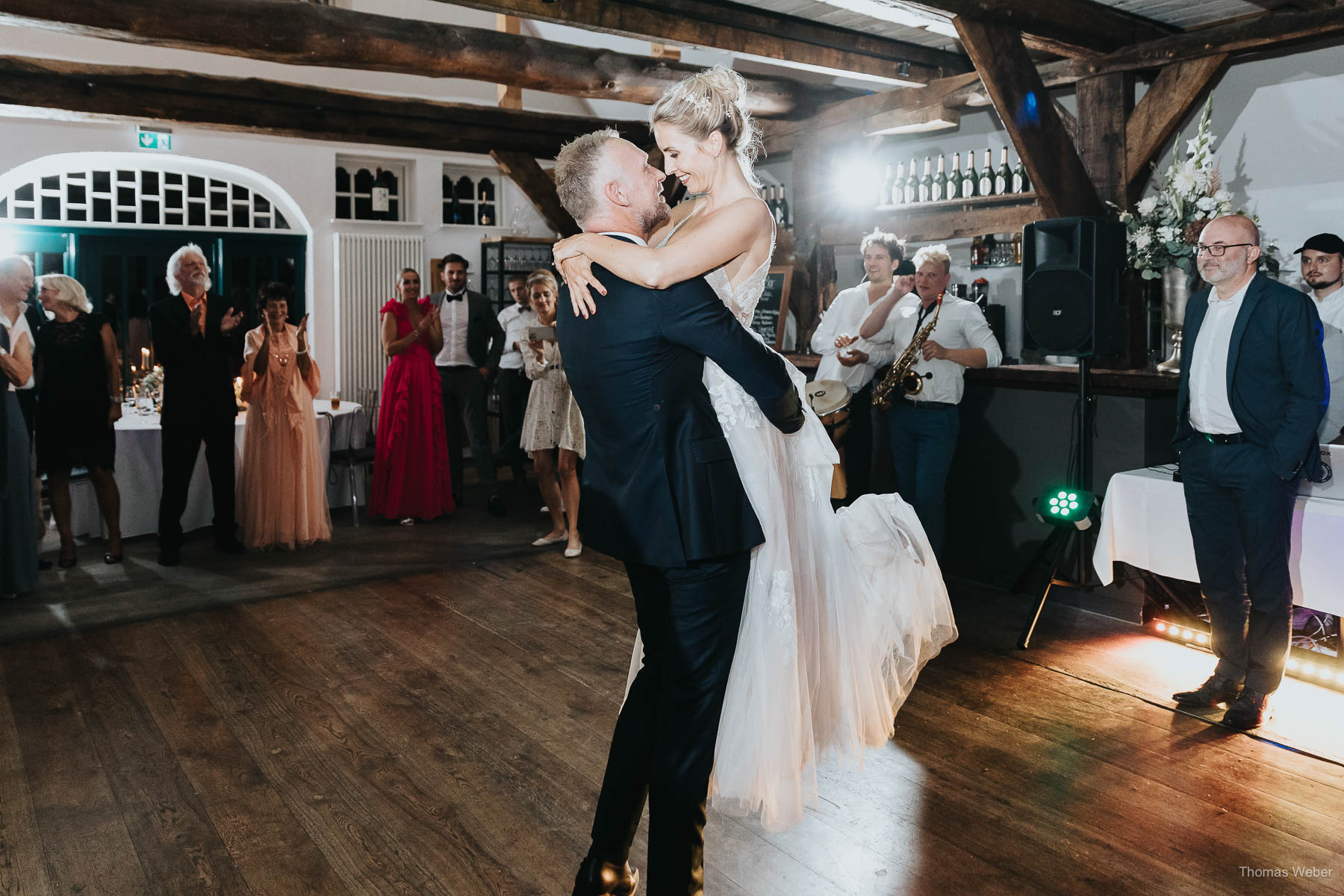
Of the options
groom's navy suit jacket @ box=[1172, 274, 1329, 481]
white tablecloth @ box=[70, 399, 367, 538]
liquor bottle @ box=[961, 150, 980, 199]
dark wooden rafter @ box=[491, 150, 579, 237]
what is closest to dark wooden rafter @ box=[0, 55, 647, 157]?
dark wooden rafter @ box=[491, 150, 579, 237]

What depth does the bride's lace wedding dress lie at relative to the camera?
6.56ft

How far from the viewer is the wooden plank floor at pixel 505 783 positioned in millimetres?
2371

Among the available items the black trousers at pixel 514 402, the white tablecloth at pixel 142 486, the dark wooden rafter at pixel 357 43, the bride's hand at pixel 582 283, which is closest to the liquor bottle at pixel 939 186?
the dark wooden rafter at pixel 357 43

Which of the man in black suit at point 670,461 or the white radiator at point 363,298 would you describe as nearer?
the man in black suit at point 670,461

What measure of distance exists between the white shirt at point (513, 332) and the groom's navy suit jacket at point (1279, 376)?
17.0ft

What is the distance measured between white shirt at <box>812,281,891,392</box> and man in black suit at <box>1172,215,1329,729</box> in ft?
5.99

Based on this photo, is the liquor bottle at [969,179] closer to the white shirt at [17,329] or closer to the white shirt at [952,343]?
the white shirt at [952,343]

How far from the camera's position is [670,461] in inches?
72.8

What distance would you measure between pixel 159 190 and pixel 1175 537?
8.39 m

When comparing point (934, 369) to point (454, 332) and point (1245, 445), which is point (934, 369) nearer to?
point (1245, 445)

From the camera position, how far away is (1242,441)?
3125mm

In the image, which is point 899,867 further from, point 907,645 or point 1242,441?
point 1242,441

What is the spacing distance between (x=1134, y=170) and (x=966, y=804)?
392cm

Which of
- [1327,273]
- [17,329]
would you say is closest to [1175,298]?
[1327,273]
